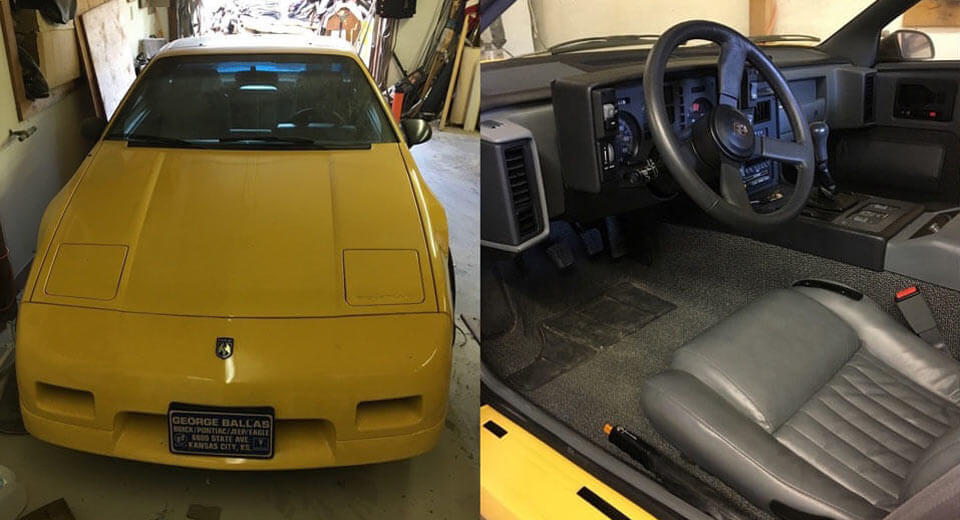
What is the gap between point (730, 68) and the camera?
126 centimetres

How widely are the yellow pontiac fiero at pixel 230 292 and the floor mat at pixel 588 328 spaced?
0.48 metres

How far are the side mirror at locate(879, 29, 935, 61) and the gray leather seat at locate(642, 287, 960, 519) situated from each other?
2.47 ft

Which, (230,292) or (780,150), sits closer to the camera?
(230,292)

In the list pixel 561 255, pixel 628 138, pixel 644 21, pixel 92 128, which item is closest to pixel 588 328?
pixel 561 255

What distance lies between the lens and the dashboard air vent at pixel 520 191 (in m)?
1.19

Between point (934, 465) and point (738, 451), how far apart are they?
23 centimetres

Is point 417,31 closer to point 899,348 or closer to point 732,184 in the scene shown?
point 732,184

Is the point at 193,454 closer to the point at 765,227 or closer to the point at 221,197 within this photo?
the point at 221,197

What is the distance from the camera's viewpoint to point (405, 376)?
936mm

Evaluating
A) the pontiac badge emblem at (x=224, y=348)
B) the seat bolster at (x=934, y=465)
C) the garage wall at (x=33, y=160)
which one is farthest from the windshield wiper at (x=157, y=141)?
the seat bolster at (x=934, y=465)

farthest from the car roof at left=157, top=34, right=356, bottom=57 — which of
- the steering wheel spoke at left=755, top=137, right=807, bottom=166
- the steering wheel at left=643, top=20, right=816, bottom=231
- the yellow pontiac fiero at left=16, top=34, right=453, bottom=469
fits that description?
the steering wheel spoke at left=755, top=137, right=807, bottom=166

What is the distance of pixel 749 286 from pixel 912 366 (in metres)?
0.48

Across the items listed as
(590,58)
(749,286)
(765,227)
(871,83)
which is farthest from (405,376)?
(871,83)

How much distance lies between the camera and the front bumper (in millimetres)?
769
